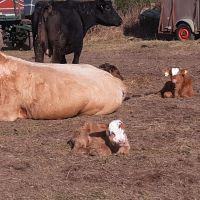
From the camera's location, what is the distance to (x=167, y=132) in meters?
7.48

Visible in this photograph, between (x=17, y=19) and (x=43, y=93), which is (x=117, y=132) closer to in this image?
(x=43, y=93)

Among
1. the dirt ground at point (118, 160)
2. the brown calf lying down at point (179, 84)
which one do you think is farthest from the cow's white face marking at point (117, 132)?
the brown calf lying down at point (179, 84)

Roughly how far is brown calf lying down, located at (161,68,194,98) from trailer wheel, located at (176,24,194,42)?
13035 millimetres

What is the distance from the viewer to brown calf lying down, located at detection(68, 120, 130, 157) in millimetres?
6309

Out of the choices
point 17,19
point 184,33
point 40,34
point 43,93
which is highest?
point 40,34

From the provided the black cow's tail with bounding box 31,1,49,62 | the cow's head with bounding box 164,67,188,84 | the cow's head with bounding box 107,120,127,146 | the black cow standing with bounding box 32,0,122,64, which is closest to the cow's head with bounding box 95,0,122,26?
the black cow standing with bounding box 32,0,122,64

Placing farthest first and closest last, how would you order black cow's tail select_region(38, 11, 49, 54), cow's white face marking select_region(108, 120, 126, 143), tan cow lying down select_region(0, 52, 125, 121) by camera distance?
1. black cow's tail select_region(38, 11, 49, 54)
2. tan cow lying down select_region(0, 52, 125, 121)
3. cow's white face marking select_region(108, 120, 126, 143)

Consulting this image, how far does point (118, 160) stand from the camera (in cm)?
623

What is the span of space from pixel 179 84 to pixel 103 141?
3747mm

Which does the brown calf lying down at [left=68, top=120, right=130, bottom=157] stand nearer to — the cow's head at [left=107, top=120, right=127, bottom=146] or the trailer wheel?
the cow's head at [left=107, top=120, right=127, bottom=146]

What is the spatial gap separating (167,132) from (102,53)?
474 inches

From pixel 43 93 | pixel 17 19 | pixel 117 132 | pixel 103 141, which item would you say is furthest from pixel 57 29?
pixel 17 19

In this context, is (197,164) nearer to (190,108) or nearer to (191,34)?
(190,108)

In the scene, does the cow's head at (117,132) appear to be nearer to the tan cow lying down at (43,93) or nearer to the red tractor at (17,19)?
the tan cow lying down at (43,93)
